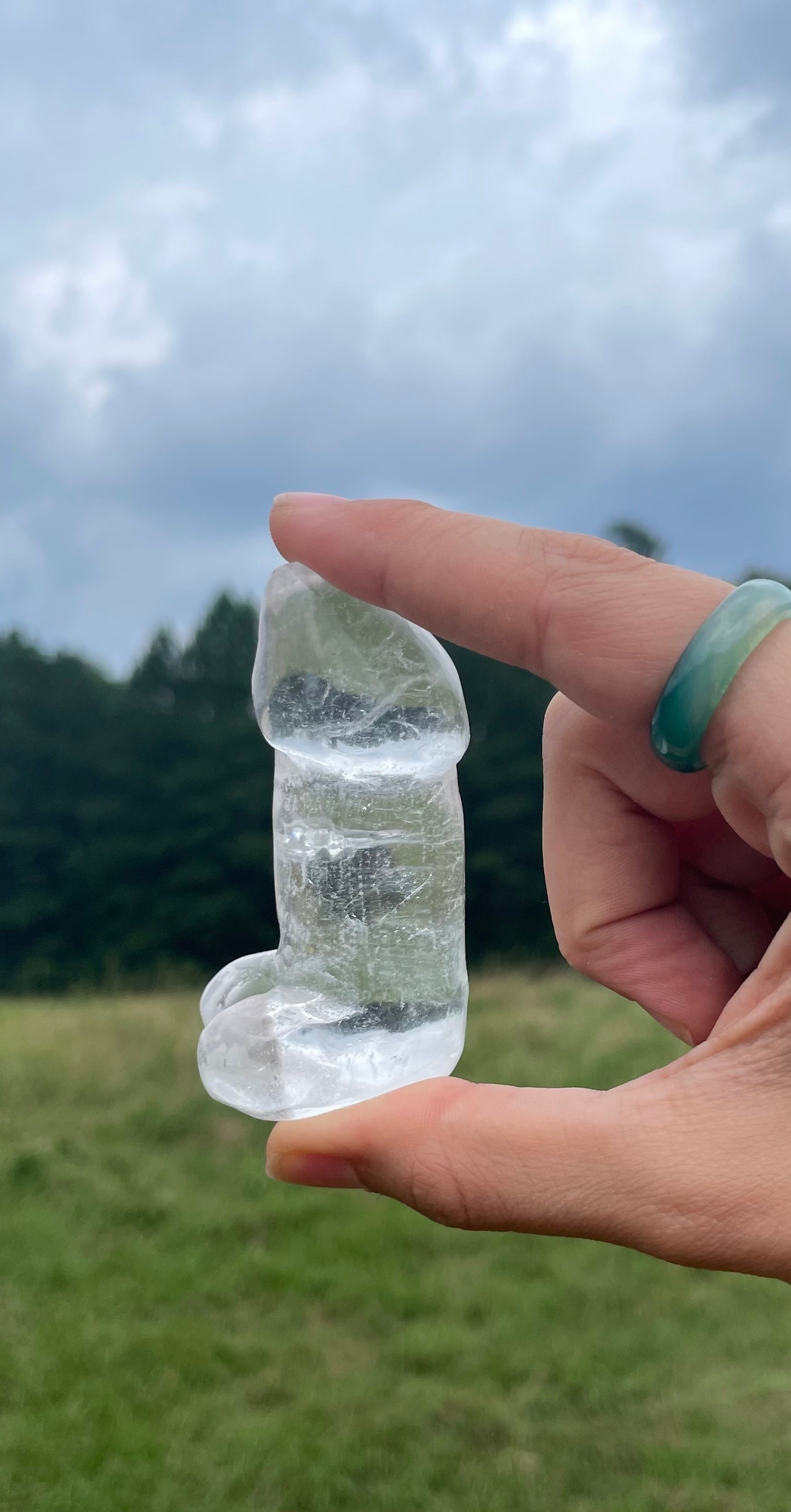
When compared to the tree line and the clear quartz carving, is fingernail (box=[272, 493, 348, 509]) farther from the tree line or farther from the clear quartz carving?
the tree line

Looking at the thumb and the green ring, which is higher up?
the green ring

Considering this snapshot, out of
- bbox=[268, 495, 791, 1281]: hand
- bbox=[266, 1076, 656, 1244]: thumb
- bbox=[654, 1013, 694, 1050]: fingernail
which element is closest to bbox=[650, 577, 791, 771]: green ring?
bbox=[268, 495, 791, 1281]: hand

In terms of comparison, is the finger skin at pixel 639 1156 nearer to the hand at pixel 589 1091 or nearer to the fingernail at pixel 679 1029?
the hand at pixel 589 1091

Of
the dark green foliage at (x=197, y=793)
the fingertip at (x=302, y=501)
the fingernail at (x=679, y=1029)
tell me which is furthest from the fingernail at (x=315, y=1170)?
the dark green foliage at (x=197, y=793)

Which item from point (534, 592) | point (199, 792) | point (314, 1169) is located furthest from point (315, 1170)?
point (199, 792)

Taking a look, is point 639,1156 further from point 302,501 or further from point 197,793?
point 197,793

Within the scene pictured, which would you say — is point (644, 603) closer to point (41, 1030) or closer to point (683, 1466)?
point (683, 1466)
